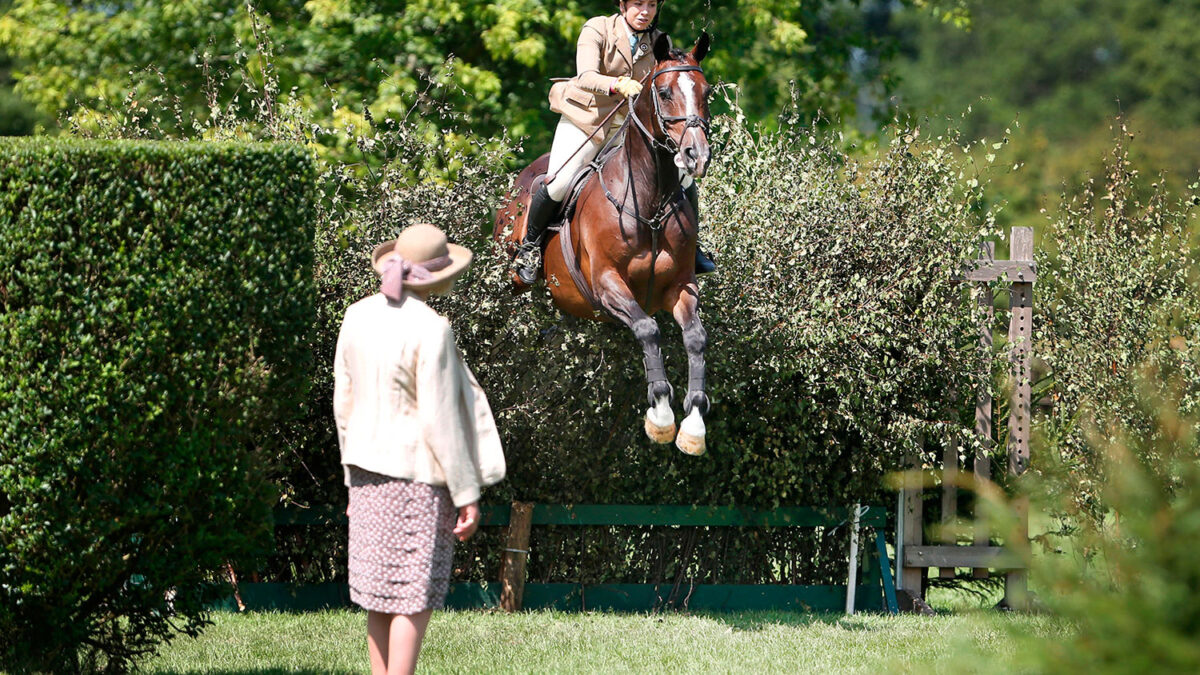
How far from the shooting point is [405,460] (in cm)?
468

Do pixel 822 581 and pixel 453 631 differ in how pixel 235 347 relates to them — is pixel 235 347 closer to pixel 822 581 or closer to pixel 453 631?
pixel 453 631

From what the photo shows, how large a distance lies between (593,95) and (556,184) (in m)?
0.60

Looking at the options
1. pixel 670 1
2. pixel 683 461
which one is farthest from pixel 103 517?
pixel 670 1

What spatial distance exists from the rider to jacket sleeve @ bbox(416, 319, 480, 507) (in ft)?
10.1

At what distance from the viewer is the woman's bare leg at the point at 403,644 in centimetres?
467

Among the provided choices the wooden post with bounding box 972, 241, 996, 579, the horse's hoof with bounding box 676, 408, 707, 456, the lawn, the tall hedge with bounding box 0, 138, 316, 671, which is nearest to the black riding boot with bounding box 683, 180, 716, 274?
the horse's hoof with bounding box 676, 408, 707, 456

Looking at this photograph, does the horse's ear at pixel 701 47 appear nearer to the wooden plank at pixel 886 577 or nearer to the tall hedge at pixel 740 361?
the tall hedge at pixel 740 361

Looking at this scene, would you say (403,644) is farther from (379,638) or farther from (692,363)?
(692,363)

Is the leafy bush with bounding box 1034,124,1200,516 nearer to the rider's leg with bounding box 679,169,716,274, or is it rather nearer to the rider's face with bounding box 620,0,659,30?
the rider's leg with bounding box 679,169,716,274

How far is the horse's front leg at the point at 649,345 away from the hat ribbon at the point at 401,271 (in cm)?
252

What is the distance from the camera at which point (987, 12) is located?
174 ft

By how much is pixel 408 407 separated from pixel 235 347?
56.1 inches

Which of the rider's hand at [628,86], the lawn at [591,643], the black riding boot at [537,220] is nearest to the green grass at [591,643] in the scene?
the lawn at [591,643]

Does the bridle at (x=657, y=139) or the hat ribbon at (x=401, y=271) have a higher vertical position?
the bridle at (x=657, y=139)
